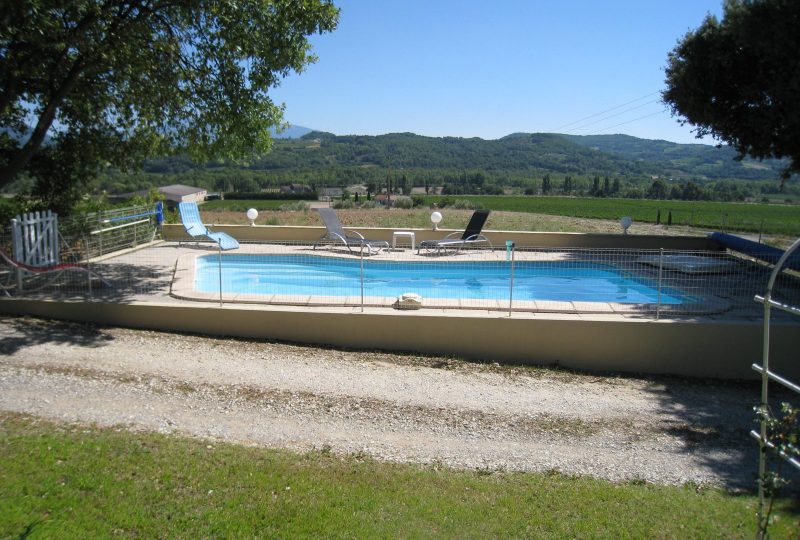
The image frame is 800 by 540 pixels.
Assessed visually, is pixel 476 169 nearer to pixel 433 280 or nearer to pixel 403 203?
pixel 403 203

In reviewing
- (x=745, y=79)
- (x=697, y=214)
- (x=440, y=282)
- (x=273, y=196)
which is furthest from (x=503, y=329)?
(x=273, y=196)

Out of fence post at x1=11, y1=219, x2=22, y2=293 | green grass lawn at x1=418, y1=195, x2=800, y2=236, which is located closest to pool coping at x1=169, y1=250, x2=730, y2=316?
fence post at x1=11, y1=219, x2=22, y2=293

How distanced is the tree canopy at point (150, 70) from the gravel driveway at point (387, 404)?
4.45 meters

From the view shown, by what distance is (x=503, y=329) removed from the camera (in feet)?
28.5

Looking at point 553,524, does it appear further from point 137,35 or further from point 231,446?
point 137,35

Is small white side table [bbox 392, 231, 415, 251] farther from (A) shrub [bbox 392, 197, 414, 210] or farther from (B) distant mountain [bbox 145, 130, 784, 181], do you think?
(B) distant mountain [bbox 145, 130, 784, 181]

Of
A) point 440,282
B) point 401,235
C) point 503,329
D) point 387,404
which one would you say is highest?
point 401,235

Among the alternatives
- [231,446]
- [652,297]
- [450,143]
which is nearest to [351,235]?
[652,297]

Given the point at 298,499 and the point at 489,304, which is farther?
the point at 489,304

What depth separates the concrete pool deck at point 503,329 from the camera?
8492mm

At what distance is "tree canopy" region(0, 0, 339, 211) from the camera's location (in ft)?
32.6

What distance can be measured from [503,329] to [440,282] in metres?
3.18

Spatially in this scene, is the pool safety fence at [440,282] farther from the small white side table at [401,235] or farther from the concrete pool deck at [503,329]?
the small white side table at [401,235]

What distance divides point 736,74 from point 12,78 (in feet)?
49.2
